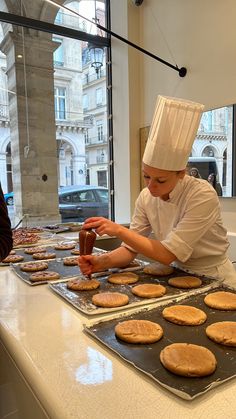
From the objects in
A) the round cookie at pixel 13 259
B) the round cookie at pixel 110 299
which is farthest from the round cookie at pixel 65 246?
the round cookie at pixel 110 299

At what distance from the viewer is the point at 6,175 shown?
3178 millimetres

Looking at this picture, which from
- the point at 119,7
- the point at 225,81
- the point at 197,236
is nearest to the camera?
the point at 197,236

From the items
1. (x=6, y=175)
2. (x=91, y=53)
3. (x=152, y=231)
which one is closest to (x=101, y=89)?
(x=91, y=53)

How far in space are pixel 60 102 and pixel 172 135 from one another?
95.6 inches

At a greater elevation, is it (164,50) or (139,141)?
(164,50)

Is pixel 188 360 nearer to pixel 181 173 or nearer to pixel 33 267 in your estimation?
pixel 181 173

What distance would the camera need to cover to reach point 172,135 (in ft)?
4.11

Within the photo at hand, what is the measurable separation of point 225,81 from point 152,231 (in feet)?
5.28

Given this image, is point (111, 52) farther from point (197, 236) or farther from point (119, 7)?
point (197, 236)

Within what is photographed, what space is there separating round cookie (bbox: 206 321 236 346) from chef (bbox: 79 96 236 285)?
45 centimetres

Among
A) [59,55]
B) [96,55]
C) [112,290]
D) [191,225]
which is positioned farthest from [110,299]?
[96,55]

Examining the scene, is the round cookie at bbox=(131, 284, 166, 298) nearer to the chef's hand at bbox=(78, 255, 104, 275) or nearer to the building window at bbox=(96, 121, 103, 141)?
the chef's hand at bbox=(78, 255, 104, 275)

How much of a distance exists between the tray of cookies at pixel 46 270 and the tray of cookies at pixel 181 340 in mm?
437

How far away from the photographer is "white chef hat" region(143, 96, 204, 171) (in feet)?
4.00
